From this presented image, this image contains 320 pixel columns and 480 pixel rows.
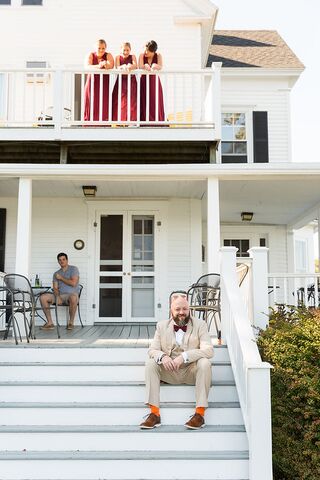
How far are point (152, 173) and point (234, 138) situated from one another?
4696 millimetres

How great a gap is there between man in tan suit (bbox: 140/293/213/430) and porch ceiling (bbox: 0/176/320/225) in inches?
121

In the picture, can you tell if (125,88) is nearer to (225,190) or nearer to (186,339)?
(225,190)

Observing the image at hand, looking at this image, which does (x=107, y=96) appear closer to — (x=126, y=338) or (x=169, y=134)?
(x=169, y=134)

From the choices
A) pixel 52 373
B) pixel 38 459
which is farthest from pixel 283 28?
pixel 38 459

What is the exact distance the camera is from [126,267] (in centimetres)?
883

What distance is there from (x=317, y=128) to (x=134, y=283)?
13.6m

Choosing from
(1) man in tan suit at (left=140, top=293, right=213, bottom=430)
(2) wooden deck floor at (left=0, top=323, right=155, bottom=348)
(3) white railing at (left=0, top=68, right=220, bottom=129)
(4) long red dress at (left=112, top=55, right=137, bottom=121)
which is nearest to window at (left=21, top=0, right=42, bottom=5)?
(3) white railing at (left=0, top=68, right=220, bottom=129)

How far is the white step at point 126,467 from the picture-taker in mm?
4035

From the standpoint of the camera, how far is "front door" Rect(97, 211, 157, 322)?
8.77 metres

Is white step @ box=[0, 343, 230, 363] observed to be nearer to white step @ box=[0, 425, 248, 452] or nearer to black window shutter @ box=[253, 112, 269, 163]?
white step @ box=[0, 425, 248, 452]

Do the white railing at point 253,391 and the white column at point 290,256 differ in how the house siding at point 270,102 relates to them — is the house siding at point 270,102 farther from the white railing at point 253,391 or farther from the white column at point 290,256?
the white railing at point 253,391

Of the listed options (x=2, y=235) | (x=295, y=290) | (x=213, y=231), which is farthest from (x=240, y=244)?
(x=2, y=235)

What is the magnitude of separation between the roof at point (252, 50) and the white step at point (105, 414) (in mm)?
9247

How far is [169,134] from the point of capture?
771cm
